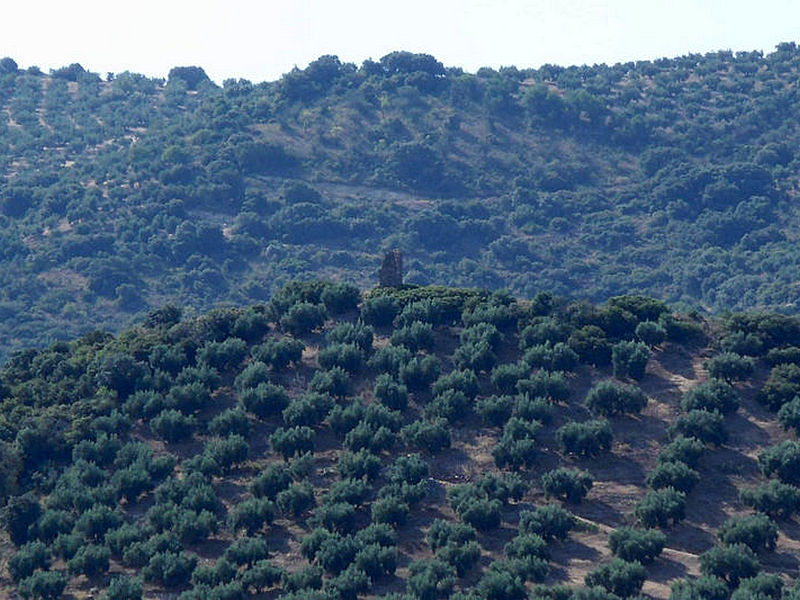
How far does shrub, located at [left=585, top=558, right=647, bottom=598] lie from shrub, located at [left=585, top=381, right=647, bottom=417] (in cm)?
1331

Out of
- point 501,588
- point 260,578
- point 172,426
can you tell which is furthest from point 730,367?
point 260,578

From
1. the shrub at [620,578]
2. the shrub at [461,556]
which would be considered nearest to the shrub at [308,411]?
the shrub at [461,556]

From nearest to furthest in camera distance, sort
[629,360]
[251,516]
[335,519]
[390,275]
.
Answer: [335,519] < [251,516] < [629,360] < [390,275]

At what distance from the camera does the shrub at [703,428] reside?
58812 millimetres

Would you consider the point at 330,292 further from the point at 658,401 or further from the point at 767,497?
the point at 767,497

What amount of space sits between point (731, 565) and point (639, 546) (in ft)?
10.9

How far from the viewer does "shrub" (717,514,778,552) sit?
51.2 metres

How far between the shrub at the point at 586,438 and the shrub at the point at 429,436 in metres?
4.50

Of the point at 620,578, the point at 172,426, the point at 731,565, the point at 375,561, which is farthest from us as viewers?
the point at 172,426

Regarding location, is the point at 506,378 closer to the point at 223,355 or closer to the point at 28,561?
the point at 223,355

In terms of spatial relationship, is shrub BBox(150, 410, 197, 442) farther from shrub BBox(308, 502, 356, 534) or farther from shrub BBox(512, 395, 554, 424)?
shrub BBox(512, 395, 554, 424)

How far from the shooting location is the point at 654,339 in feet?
220

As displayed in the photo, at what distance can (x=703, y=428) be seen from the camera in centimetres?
5878

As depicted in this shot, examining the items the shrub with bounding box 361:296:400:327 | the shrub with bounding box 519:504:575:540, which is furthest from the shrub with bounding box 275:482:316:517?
the shrub with bounding box 361:296:400:327
